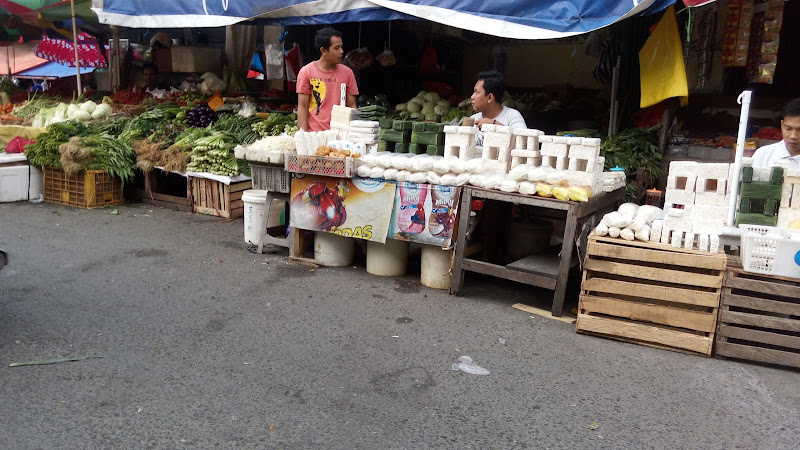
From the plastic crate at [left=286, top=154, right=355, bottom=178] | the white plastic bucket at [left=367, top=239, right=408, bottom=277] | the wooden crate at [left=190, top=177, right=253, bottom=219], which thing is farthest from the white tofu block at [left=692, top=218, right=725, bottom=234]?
the wooden crate at [left=190, top=177, right=253, bottom=219]

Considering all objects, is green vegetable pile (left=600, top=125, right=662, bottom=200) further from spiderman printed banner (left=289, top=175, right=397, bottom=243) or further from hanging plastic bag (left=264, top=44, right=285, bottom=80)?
hanging plastic bag (left=264, top=44, right=285, bottom=80)

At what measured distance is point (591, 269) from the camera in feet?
15.4

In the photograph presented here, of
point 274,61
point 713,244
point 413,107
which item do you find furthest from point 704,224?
point 274,61

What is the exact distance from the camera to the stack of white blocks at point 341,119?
246 inches

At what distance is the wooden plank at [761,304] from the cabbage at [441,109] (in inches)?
211

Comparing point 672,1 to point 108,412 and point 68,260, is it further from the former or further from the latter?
point 68,260

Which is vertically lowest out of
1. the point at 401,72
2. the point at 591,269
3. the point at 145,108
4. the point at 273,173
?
the point at 591,269

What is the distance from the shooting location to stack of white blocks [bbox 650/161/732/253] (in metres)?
4.53

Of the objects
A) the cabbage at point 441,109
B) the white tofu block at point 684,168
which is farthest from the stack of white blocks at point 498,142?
the cabbage at point 441,109

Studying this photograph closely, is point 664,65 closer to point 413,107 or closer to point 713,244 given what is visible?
point 713,244

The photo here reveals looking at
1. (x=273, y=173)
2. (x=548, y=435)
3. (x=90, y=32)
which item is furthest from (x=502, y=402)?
(x=90, y=32)

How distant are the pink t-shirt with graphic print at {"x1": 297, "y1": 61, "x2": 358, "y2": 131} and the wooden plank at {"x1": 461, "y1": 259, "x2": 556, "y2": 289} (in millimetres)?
2491

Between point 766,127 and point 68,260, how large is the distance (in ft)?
26.3

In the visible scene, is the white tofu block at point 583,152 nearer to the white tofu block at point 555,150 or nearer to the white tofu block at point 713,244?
the white tofu block at point 555,150
